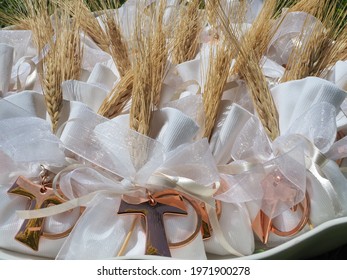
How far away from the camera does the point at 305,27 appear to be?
112 centimetres

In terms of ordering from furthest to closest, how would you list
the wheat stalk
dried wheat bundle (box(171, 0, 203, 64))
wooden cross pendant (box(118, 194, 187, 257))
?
dried wheat bundle (box(171, 0, 203, 64)) → the wheat stalk → wooden cross pendant (box(118, 194, 187, 257))

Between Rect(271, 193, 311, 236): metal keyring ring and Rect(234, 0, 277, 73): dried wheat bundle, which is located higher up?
Rect(234, 0, 277, 73): dried wheat bundle

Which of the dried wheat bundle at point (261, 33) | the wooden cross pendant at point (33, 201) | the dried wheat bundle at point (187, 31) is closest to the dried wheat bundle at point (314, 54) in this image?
the dried wheat bundle at point (261, 33)

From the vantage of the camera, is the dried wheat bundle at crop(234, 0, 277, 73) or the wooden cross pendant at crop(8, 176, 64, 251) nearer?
the wooden cross pendant at crop(8, 176, 64, 251)

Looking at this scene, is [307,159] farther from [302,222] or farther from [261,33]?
[261,33]

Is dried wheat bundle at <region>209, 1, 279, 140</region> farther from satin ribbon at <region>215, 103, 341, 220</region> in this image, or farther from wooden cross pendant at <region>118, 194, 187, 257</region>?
wooden cross pendant at <region>118, 194, 187, 257</region>

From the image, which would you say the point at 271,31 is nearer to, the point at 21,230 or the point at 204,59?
the point at 204,59

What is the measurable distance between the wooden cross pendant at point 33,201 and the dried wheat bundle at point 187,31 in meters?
0.40

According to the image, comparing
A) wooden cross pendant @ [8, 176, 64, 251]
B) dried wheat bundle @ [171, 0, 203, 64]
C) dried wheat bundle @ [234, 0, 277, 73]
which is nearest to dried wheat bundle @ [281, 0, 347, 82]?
dried wheat bundle @ [234, 0, 277, 73]

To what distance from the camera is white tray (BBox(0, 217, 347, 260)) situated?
35.5 inches

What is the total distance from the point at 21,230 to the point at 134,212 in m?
0.20

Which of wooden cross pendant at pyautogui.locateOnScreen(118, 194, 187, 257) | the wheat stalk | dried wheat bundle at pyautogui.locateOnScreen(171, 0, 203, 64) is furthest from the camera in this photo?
dried wheat bundle at pyautogui.locateOnScreen(171, 0, 203, 64)

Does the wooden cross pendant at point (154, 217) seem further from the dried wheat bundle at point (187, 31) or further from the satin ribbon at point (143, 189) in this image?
the dried wheat bundle at point (187, 31)

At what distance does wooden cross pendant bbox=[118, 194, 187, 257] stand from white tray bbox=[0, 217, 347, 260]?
37mm
